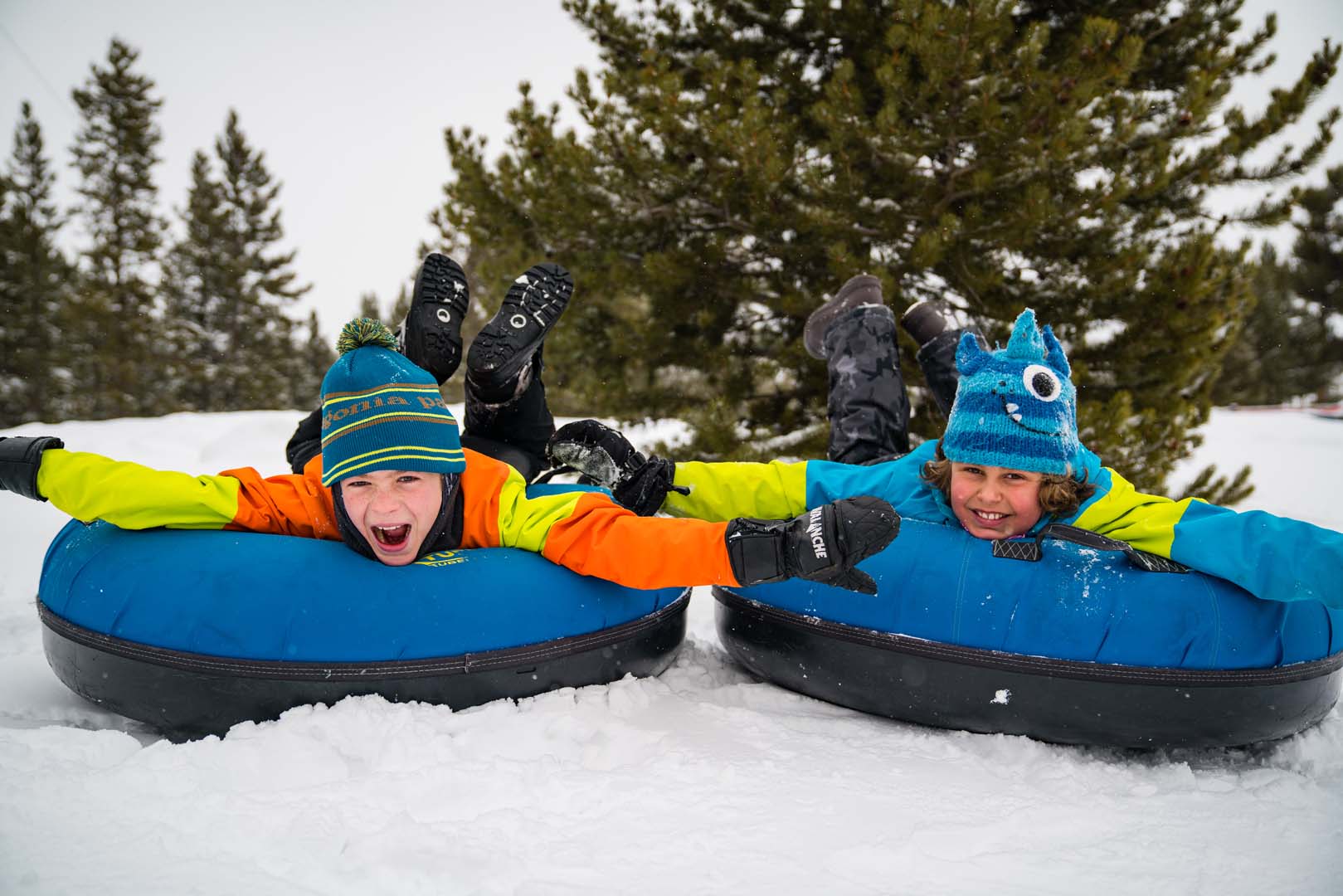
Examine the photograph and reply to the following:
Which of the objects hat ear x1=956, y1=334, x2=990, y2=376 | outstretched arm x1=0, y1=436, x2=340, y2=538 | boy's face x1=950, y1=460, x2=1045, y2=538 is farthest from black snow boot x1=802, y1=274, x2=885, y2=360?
outstretched arm x1=0, y1=436, x2=340, y2=538

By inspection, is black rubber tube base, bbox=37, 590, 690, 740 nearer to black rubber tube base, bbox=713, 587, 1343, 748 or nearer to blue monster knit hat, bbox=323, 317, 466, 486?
blue monster knit hat, bbox=323, 317, 466, 486

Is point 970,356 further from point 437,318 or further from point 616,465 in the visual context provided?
point 437,318

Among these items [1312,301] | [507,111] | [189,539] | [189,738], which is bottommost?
[189,738]

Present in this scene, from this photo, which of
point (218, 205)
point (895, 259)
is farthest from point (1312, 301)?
point (218, 205)

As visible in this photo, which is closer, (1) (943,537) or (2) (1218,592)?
(2) (1218,592)

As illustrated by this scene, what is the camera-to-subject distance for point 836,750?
87.0 inches

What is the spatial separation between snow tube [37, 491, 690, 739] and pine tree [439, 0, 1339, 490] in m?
3.10

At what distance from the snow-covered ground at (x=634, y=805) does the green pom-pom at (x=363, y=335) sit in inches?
45.3

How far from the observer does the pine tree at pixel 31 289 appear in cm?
2130

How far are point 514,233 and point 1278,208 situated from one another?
5130 mm

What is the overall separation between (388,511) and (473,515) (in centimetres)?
31

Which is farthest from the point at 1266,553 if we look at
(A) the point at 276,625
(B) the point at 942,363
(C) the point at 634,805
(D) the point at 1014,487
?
(A) the point at 276,625

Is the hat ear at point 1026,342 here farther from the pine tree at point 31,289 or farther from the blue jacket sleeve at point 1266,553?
the pine tree at point 31,289

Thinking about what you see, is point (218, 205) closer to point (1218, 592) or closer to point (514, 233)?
point (514, 233)
